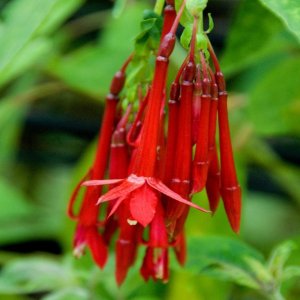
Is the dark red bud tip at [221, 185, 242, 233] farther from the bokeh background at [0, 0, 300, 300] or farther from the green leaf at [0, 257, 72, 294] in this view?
the green leaf at [0, 257, 72, 294]

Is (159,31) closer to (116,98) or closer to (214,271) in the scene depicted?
(116,98)

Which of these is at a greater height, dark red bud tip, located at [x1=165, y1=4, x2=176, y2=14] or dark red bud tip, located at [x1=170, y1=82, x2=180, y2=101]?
dark red bud tip, located at [x1=165, y1=4, x2=176, y2=14]

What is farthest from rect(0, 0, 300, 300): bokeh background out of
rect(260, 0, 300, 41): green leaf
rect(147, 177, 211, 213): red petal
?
rect(147, 177, 211, 213): red petal

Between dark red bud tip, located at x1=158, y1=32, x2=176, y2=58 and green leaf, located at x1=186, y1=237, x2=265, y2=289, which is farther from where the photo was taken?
green leaf, located at x1=186, y1=237, x2=265, y2=289

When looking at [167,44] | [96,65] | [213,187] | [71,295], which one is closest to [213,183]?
[213,187]

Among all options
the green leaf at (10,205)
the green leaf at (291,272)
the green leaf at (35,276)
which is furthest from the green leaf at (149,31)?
the green leaf at (10,205)

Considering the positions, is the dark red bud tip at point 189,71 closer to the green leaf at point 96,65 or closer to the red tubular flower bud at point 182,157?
the red tubular flower bud at point 182,157

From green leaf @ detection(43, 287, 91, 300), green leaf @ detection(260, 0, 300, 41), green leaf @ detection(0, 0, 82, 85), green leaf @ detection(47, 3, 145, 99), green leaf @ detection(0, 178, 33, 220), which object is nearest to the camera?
green leaf @ detection(260, 0, 300, 41)
